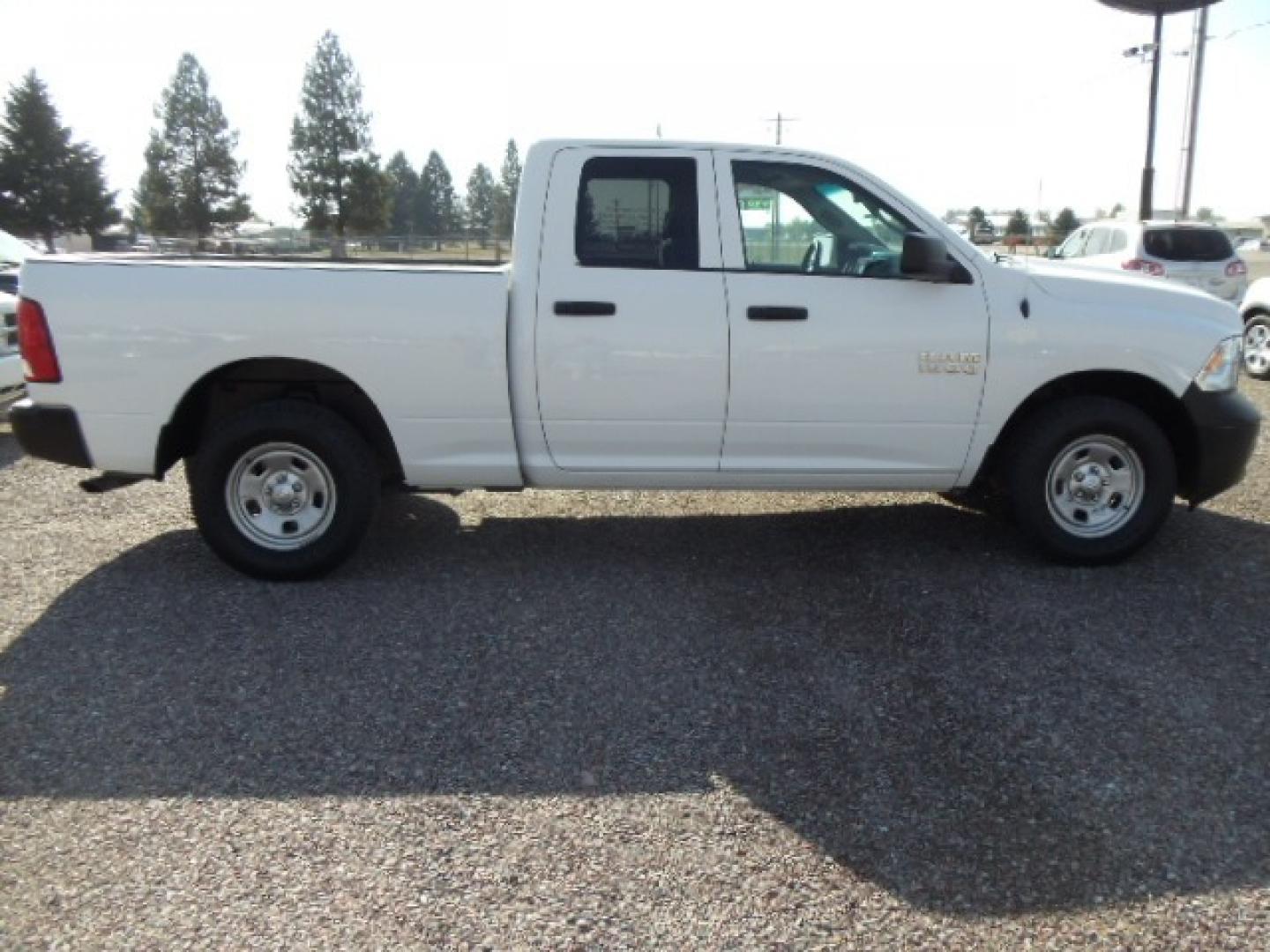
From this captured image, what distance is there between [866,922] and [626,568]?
2.70 metres

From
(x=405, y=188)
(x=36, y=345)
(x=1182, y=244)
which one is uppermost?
(x=405, y=188)

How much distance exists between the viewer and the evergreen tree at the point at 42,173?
183 ft

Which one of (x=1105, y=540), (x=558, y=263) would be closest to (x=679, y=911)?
(x=558, y=263)

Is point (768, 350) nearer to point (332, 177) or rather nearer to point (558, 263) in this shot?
point (558, 263)

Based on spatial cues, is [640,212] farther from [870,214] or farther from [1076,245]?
[1076,245]

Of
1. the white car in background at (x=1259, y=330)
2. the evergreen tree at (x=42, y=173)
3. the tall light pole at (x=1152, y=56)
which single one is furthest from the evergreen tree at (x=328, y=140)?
the white car in background at (x=1259, y=330)

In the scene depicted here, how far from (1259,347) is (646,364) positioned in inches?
368

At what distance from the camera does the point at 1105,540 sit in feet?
16.1

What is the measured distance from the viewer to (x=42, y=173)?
56.1 meters

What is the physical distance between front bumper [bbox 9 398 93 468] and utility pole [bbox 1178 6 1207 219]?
26.3m

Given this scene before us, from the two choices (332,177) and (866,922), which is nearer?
(866,922)

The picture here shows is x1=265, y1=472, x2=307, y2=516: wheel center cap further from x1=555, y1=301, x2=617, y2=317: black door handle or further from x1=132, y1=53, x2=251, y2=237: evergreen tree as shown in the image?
x1=132, y1=53, x2=251, y2=237: evergreen tree

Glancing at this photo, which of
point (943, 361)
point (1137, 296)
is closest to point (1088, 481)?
point (1137, 296)

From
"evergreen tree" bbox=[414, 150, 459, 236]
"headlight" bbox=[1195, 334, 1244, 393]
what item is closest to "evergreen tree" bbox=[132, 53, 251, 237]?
"evergreen tree" bbox=[414, 150, 459, 236]
